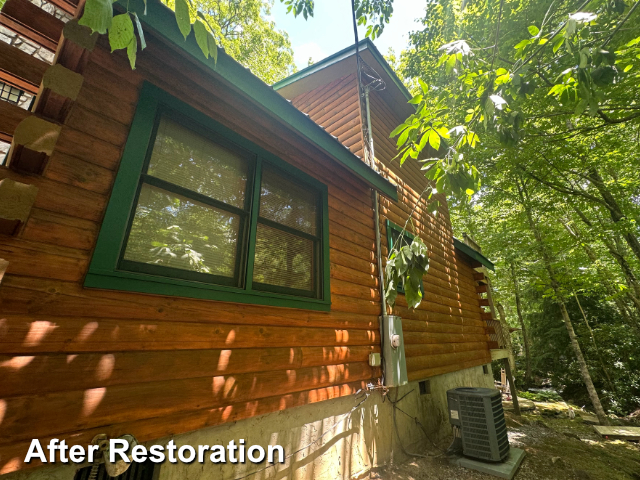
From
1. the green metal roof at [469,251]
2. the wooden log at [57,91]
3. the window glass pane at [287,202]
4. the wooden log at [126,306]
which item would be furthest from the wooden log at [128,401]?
Result: the green metal roof at [469,251]

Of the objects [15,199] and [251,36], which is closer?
[15,199]

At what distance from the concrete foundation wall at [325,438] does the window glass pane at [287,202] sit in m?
2.01

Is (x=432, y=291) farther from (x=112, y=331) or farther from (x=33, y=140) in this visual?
(x=33, y=140)

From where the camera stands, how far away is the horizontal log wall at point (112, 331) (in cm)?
156

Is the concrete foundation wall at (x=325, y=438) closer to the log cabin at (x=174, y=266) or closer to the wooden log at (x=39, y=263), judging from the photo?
Result: the log cabin at (x=174, y=266)

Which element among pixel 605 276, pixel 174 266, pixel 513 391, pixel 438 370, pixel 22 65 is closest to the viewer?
pixel 22 65

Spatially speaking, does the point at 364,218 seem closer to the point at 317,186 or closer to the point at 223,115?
the point at 317,186

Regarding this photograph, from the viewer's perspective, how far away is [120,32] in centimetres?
106

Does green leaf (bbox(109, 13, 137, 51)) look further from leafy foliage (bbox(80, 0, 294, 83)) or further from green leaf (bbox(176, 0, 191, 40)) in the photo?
leafy foliage (bbox(80, 0, 294, 83))

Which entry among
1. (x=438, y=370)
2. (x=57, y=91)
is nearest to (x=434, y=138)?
(x=57, y=91)

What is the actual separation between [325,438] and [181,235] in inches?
105

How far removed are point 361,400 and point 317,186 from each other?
9.47 feet

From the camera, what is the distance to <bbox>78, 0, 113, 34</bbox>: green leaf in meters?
0.89

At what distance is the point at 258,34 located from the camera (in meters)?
15.7
